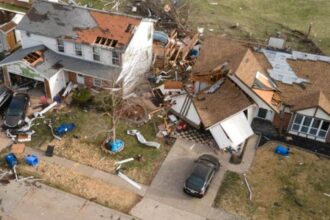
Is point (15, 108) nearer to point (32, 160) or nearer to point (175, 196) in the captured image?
point (32, 160)

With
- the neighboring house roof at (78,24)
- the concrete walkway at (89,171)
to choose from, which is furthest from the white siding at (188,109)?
the concrete walkway at (89,171)

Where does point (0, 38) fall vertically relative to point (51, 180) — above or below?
above

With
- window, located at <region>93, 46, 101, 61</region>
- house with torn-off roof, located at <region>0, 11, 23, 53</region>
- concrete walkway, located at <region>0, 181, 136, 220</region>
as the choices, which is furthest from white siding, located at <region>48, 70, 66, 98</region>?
concrete walkway, located at <region>0, 181, 136, 220</region>

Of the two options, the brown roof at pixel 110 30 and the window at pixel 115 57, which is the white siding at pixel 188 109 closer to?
the window at pixel 115 57

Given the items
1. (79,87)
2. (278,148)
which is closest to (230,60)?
(278,148)

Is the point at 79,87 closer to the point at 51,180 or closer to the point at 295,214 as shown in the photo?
the point at 51,180

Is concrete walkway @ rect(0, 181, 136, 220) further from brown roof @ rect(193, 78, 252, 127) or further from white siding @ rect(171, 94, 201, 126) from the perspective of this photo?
brown roof @ rect(193, 78, 252, 127)
